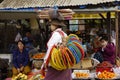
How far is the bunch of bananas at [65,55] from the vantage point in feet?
15.8

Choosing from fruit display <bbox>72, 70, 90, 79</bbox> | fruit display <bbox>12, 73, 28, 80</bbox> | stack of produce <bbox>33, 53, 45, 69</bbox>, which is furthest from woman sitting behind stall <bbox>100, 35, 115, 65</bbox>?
fruit display <bbox>12, 73, 28, 80</bbox>

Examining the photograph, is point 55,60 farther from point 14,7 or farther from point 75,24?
point 75,24

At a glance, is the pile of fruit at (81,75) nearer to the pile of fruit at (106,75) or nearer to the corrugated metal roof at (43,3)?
the pile of fruit at (106,75)

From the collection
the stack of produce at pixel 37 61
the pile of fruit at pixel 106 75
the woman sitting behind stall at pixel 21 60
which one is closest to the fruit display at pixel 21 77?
the woman sitting behind stall at pixel 21 60

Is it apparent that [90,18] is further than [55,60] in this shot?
Yes

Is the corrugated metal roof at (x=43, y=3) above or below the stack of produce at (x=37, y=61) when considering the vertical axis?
above

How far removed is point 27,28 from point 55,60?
8550mm

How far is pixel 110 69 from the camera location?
29.3ft

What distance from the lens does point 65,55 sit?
4832 millimetres

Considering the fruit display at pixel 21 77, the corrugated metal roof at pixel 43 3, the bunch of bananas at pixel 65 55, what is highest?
the bunch of bananas at pixel 65 55

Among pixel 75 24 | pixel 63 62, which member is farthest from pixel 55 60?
pixel 75 24

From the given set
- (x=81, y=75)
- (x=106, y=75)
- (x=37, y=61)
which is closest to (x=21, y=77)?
(x=37, y=61)

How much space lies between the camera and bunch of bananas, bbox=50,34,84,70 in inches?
189

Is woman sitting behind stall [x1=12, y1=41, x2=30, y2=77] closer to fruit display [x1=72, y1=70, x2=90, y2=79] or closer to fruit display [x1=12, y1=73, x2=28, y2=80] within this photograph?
fruit display [x1=12, y1=73, x2=28, y2=80]
